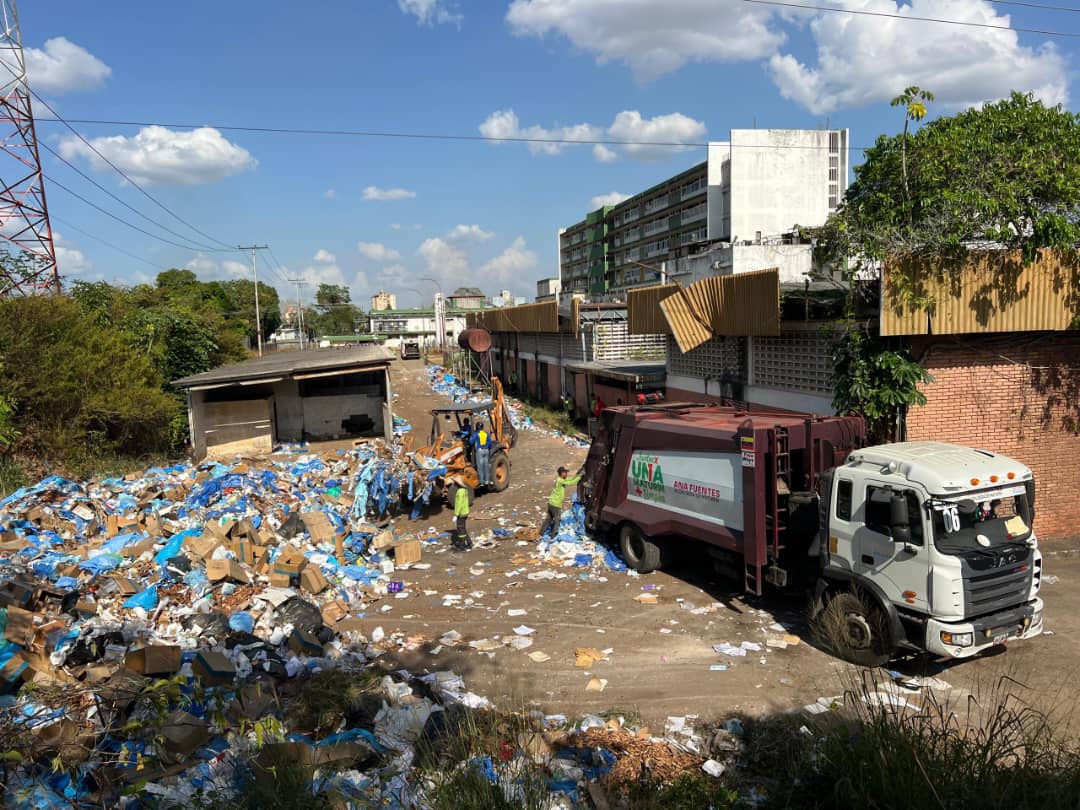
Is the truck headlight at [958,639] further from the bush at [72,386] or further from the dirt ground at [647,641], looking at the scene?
the bush at [72,386]

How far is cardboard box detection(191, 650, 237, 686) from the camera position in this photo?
532 centimetres

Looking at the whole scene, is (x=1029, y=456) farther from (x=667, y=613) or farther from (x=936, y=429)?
(x=667, y=613)

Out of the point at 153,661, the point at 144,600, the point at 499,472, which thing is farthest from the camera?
the point at 499,472

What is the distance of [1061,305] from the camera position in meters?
9.02

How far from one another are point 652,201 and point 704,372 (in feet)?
178

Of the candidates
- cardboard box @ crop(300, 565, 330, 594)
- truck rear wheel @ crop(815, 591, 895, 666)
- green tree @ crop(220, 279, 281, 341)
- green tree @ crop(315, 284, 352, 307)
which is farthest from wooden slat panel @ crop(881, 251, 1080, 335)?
green tree @ crop(315, 284, 352, 307)

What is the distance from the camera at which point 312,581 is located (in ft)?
27.1

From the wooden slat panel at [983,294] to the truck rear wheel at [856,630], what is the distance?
12.5 ft

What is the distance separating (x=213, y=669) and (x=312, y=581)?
9.64 feet

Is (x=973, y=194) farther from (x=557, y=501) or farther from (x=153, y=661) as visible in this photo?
(x=153, y=661)

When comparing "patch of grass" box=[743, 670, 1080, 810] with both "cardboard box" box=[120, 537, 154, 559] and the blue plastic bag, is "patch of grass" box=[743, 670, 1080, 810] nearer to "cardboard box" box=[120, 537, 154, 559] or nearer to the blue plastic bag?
the blue plastic bag

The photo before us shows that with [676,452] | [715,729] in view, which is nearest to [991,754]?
[715,729]

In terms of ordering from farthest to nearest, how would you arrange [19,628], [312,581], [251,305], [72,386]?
[251,305], [72,386], [312,581], [19,628]

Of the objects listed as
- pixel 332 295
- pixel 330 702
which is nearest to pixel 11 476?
pixel 330 702
